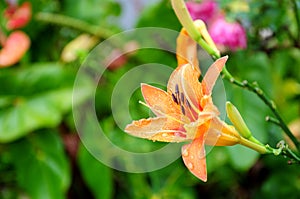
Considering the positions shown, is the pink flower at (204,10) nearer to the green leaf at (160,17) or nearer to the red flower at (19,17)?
the green leaf at (160,17)

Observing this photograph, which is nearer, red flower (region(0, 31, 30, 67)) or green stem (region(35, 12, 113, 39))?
red flower (region(0, 31, 30, 67))


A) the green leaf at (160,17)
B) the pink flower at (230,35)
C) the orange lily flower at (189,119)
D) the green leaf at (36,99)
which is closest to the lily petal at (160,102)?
the orange lily flower at (189,119)

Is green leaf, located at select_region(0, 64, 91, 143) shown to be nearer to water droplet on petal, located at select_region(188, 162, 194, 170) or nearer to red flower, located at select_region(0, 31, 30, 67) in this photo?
red flower, located at select_region(0, 31, 30, 67)

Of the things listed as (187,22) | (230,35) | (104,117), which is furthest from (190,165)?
(104,117)

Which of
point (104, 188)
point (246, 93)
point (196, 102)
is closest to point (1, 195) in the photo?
point (104, 188)

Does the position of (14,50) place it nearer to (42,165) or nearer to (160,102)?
(42,165)

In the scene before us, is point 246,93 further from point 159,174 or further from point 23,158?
point 23,158

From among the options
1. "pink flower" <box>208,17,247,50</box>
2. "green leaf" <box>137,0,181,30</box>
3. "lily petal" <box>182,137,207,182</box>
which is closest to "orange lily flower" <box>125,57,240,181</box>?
"lily petal" <box>182,137,207,182</box>
